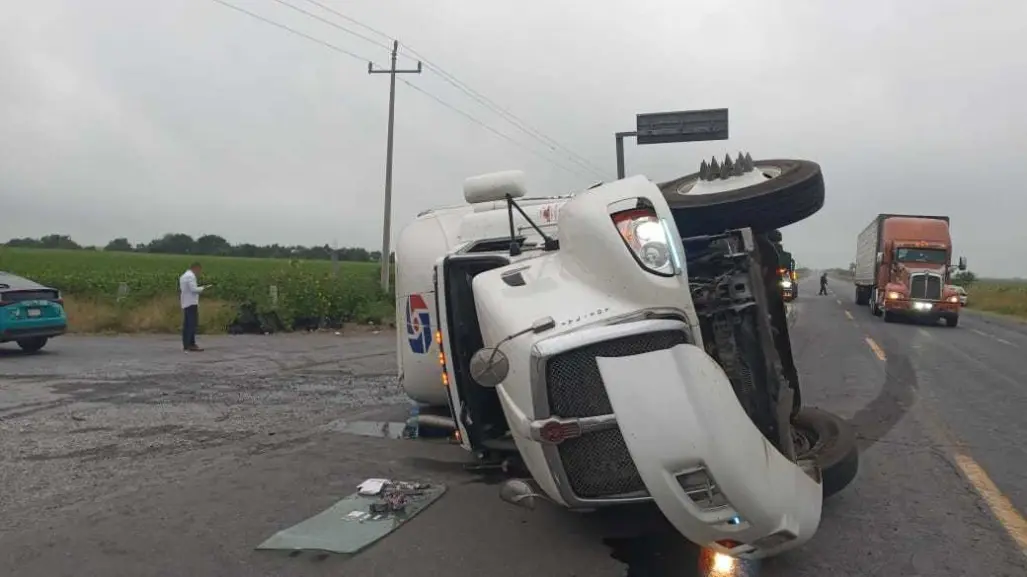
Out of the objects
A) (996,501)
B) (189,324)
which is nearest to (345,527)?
(996,501)

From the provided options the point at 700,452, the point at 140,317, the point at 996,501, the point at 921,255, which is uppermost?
the point at 921,255

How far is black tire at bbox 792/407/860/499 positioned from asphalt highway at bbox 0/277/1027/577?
0.24m

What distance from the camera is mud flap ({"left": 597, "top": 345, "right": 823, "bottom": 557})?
293 cm

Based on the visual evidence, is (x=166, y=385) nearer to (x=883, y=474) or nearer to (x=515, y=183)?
(x=515, y=183)

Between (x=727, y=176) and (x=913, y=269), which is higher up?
(x=913, y=269)

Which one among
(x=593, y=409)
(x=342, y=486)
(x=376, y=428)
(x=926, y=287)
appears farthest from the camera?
(x=926, y=287)

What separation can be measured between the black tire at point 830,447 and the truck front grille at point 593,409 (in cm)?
151

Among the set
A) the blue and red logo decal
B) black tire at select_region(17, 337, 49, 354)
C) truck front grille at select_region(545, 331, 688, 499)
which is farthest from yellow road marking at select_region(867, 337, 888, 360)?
black tire at select_region(17, 337, 49, 354)

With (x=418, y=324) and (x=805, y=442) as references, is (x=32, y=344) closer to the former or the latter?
(x=418, y=324)

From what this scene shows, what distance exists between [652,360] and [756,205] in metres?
1.62

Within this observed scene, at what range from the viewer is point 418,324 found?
237 inches

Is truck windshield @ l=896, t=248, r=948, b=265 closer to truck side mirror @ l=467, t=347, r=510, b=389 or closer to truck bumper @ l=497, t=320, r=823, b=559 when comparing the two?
truck bumper @ l=497, t=320, r=823, b=559

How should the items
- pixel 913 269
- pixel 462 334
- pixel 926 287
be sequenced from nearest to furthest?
1. pixel 462 334
2. pixel 926 287
3. pixel 913 269

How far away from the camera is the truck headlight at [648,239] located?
337 centimetres
